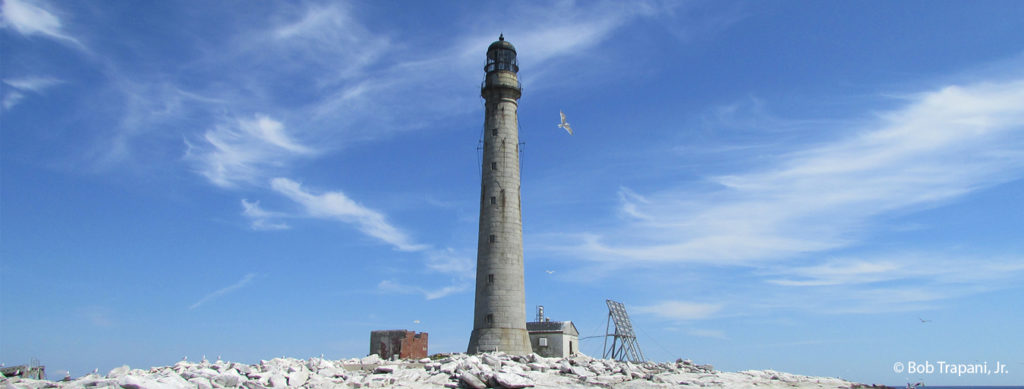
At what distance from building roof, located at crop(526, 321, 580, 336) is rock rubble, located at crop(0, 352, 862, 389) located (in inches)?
392

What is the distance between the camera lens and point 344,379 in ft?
91.8

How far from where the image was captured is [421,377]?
94.0 ft

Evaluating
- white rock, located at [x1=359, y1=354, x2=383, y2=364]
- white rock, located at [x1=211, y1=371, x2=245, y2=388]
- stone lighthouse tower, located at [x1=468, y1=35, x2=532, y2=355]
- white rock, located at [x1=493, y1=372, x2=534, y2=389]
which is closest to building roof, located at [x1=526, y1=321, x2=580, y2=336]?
stone lighthouse tower, located at [x1=468, y1=35, x2=532, y2=355]

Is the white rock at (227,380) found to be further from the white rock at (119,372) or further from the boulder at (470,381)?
the boulder at (470,381)

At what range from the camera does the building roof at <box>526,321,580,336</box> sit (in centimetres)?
4447

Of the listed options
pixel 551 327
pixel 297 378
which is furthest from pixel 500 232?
pixel 297 378

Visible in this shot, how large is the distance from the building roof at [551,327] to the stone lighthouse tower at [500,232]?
217 inches

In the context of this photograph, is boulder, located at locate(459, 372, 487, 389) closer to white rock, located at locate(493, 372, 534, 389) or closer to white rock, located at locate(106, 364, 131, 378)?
white rock, located at locate(493, 372, 534, 389)

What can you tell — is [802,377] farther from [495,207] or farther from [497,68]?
[497,68]

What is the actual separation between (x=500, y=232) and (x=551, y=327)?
900 cm

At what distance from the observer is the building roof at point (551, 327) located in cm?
4447

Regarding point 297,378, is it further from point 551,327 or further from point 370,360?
point 551,327

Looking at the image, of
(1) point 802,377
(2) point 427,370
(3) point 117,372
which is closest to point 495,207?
(2) point 427,370

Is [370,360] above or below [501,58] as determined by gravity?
below
